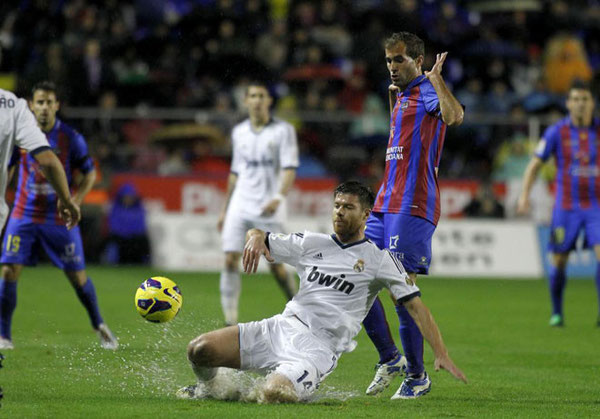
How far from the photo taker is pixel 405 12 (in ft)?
70.0

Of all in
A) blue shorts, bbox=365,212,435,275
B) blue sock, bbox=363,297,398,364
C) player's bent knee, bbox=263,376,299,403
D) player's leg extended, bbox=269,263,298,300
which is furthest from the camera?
player's leg extended, bbox=269,263,298,300

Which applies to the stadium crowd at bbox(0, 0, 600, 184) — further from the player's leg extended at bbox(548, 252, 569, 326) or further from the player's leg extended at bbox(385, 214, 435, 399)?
the player's leg extended at bbox(385, 214, 435, 399)

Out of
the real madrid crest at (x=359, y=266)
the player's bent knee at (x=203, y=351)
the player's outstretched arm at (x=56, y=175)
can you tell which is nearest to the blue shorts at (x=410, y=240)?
the real madrid crest at (x=359, y=266)

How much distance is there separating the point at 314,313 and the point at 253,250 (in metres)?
0.68

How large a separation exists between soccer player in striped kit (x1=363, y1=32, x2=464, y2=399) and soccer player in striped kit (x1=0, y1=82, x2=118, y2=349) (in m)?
3.21

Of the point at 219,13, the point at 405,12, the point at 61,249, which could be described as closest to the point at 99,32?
the point at 219,13

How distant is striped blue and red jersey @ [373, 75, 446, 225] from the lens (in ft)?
23.1

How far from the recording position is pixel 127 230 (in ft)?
59.6

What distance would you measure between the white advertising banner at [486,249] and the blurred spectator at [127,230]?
5.22 meters

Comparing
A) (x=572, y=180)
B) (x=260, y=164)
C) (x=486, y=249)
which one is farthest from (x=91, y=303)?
(x=486, y=249)

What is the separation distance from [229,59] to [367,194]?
14.0 metres

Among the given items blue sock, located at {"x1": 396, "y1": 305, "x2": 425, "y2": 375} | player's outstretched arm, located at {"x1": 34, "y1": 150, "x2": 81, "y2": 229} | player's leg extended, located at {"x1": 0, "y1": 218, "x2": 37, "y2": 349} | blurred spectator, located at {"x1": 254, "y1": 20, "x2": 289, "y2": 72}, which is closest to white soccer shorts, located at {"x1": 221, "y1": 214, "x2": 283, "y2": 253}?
player's leg extended, located at {"x1": 0, "y1": 218, "x2": 37, "y2": 349}

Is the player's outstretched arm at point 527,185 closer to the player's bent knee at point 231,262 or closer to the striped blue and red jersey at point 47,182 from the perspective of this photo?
the player's bent knee at point 231,262

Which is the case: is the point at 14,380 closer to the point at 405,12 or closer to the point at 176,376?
the point at 176,376
